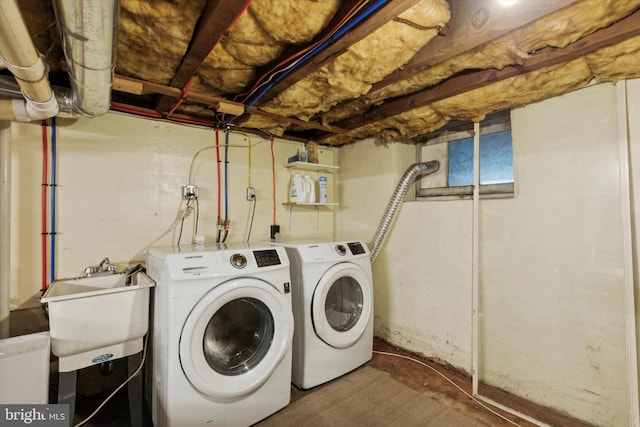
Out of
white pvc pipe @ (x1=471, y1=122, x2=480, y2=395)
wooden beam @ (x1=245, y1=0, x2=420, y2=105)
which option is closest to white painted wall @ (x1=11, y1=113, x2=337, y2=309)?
wooden beam @ (x1=245, y1=0, x2=420, y2=105)

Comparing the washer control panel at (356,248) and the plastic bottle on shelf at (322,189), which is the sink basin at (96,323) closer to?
the washer control panel at (356,248)

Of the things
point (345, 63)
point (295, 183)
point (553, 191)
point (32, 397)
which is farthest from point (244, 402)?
point (553, 191)

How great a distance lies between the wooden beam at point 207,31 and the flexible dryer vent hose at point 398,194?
5.70 ft

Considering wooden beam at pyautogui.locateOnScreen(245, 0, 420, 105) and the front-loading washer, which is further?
the front-loading washer

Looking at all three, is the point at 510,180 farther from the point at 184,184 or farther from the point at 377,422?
the point at 184,184

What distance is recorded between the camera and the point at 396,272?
260 centimetres

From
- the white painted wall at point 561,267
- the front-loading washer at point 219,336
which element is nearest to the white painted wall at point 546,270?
the white painted wall at point 561,267

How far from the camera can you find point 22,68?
1.00 metres

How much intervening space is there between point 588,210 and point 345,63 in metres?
1.60

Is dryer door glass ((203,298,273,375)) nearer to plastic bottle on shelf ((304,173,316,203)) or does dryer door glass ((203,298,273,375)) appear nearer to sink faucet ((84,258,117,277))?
sink faucet ((84,258,117,277))

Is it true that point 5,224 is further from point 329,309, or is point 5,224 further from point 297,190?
point 329,309

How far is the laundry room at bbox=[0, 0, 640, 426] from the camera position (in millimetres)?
1206

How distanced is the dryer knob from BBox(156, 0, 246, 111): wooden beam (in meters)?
1.00

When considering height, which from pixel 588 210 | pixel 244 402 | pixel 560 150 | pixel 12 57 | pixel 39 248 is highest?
pixel 12 57
